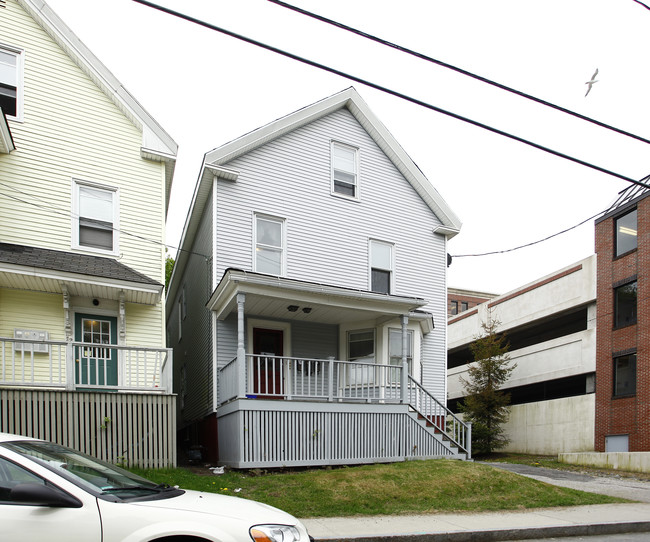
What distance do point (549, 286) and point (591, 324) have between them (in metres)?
2.93

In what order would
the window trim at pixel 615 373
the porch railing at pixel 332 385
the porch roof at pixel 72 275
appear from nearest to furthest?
the porch roof at pixel 72 275
the porch railing at pixel 332 385
the window trim at pixel 615 373

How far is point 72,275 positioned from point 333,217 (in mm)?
7607

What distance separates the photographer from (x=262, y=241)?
52.6 ft

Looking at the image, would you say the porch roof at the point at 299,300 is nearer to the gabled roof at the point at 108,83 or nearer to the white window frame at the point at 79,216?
the white window frame at the point at 79,216

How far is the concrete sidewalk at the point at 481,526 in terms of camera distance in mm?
7684

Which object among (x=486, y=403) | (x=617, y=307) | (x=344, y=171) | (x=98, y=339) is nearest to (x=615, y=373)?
(x=617, y=307)

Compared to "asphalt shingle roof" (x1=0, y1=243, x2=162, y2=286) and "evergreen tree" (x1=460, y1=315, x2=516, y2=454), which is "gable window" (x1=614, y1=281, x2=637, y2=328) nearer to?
"evergreen tree" (x1=460, y1=315, x2=516, y2=454)

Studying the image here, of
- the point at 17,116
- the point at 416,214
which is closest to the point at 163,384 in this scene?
the point at 17,116

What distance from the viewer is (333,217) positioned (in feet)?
56.5

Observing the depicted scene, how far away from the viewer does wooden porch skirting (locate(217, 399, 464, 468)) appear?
12117mm

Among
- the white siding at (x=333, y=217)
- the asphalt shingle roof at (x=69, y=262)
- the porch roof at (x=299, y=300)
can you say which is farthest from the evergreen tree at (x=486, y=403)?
the asphalt shingle roof at (x=69, y=262)

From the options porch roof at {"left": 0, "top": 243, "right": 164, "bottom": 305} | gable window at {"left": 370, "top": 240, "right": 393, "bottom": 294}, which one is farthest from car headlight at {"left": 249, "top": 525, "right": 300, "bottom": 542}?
gable window at {"left": 370, "top": 240, "right": 393, "bottom": 294}

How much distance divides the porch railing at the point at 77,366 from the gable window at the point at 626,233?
1841 cm

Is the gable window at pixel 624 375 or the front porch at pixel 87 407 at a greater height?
the front porch at pixel 87 407
